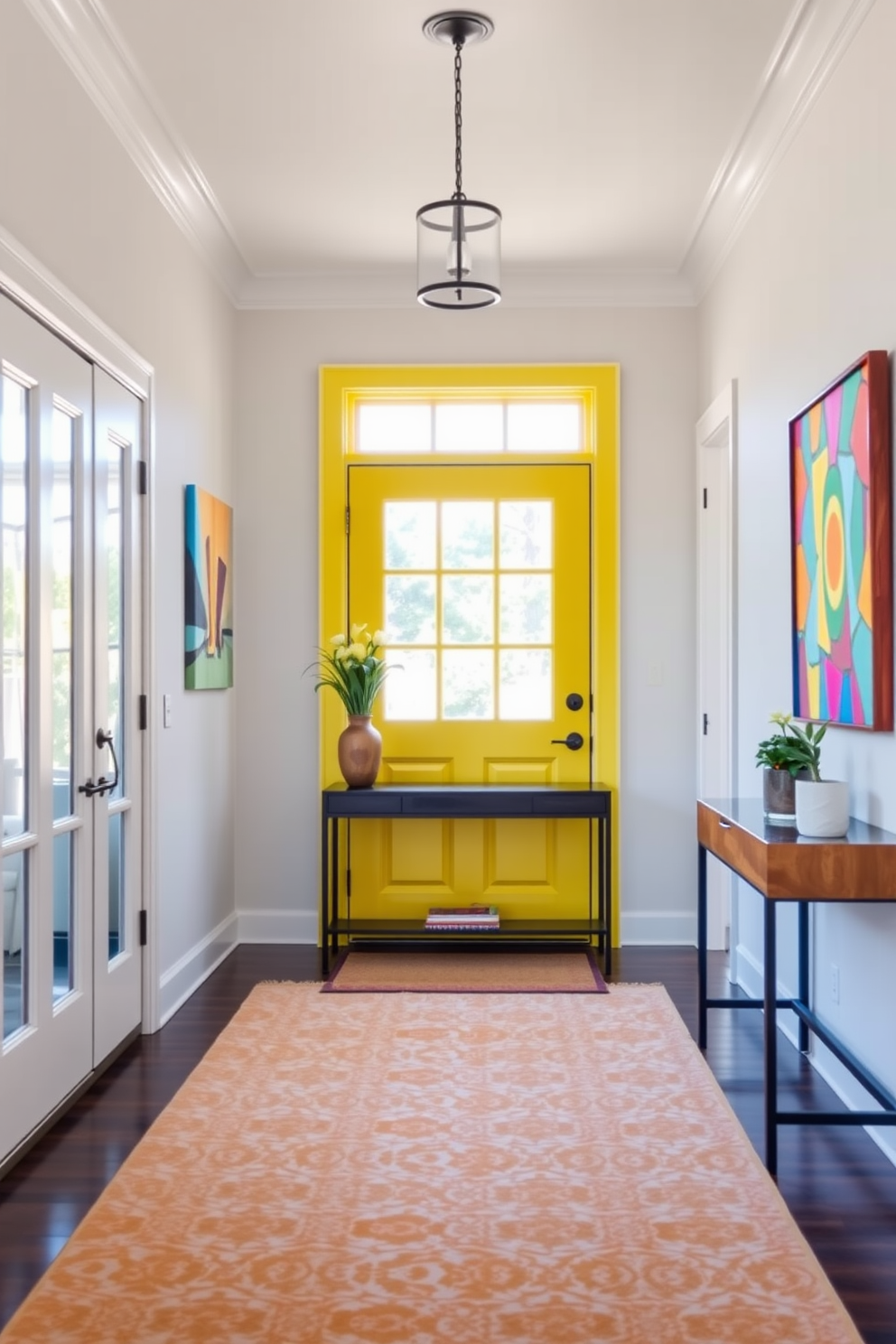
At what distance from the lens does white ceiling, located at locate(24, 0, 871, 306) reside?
3123mm

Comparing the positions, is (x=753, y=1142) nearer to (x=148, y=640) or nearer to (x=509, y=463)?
(x=148, y=640)

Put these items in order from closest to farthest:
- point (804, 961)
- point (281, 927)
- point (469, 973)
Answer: point (804, 961) < point (469, 973) < point (281, 927)

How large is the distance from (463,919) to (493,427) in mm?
2192

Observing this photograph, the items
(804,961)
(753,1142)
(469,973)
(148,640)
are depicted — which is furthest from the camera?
(469,973)

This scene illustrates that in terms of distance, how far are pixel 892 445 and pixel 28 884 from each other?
2.39 metres

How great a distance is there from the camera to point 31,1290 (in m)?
2.18

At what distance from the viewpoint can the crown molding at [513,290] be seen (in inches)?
202

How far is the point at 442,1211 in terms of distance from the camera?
2.50 metres

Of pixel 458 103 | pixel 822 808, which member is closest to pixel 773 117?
pixel 458 103

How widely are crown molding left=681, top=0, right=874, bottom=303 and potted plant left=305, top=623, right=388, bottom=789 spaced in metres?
2.06

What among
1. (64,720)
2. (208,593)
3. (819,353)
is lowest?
(64,720)

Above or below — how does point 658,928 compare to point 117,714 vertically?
below

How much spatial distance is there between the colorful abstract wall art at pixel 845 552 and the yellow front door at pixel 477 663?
1.67 meters

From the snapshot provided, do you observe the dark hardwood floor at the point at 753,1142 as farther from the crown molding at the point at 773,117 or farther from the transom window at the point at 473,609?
the crown molding at the point at 773,117
